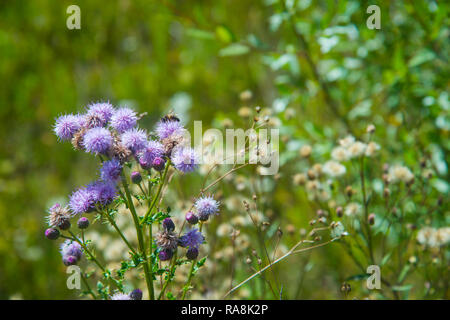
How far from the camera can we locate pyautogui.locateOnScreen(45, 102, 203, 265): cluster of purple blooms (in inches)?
43.3

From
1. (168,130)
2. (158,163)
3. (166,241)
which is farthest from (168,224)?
(168,130)

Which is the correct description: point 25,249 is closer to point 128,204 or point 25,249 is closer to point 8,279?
point 8,279

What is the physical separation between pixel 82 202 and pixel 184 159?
30 centimetres

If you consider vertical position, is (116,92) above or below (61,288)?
above

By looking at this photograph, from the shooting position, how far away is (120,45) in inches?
150

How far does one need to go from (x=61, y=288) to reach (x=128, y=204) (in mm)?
2050

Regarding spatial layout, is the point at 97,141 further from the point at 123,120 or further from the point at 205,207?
the point at 205,207

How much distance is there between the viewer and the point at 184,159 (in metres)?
1.17

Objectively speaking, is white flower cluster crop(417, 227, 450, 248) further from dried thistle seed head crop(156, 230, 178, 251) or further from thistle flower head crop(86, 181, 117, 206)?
thistle flower head crop(86, 181, 117, 206)

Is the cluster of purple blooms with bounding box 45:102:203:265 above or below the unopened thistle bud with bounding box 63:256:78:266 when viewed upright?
above

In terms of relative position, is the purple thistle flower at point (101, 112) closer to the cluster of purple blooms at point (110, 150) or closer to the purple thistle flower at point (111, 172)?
the cluster of purple blooms at point (110, 150)

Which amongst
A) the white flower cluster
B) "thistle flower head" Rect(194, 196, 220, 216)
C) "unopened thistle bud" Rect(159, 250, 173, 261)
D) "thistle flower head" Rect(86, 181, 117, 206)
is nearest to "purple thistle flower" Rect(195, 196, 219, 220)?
"thistle flower head" Rect(194, 196, 220, 216)

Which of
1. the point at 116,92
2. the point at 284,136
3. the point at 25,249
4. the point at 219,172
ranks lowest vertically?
the point at 25,249
